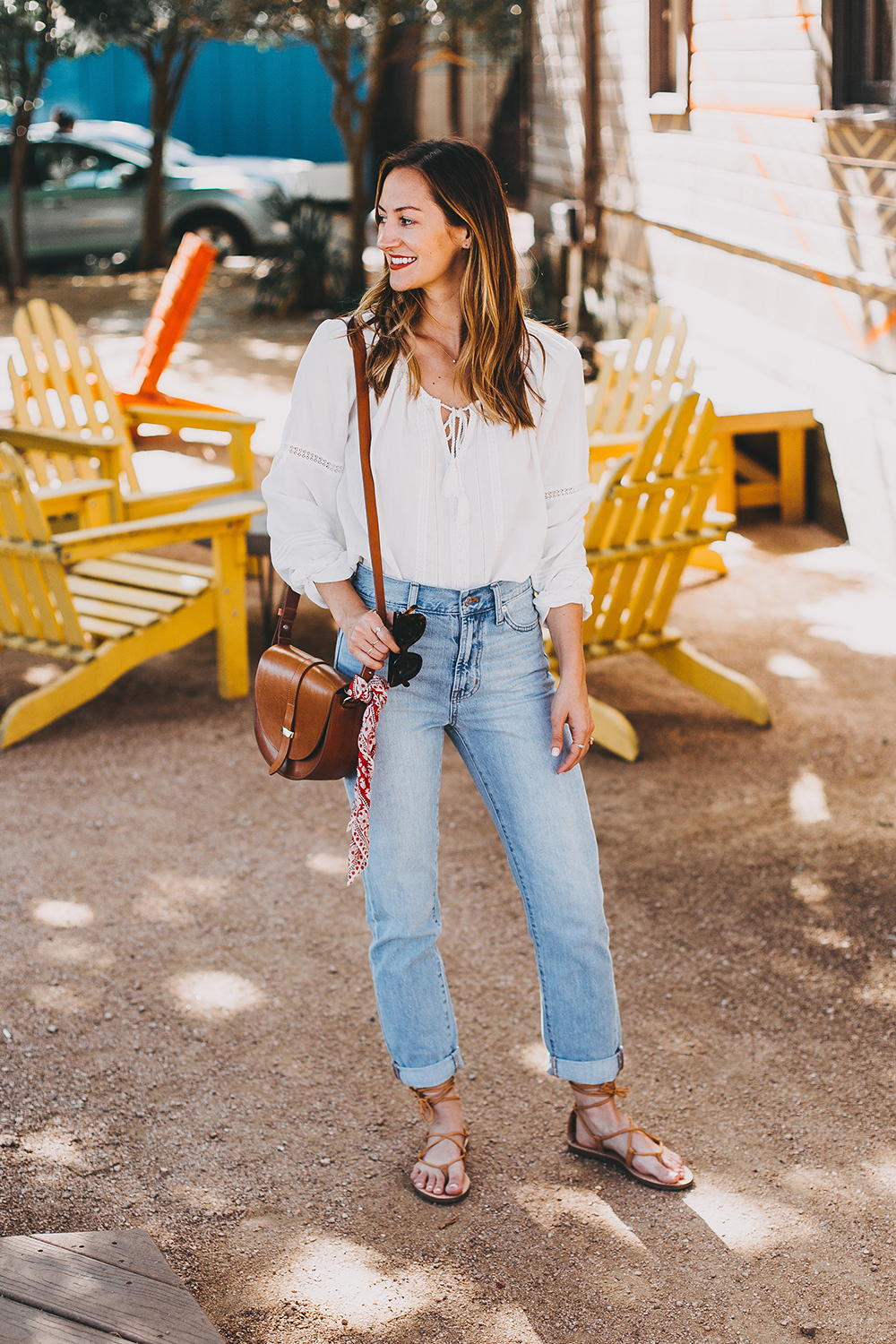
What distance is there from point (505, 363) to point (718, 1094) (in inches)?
67.0

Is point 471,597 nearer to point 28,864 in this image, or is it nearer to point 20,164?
point 28,864

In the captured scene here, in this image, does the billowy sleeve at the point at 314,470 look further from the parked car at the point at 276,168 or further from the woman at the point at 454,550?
the parked car at the point at 276,168

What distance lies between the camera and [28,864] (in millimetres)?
4180

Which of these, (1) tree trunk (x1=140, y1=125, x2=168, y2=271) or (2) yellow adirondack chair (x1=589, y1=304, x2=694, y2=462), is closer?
(2) yellow adirondack chair (x1=589, y1=304, x2=694, y2=462)

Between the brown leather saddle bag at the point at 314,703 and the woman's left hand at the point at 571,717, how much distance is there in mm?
348

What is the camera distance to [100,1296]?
2039mm

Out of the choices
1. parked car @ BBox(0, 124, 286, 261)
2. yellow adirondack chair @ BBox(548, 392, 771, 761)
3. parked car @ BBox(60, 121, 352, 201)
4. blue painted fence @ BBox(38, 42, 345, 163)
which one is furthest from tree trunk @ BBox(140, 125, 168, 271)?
yellow adirondack chair @ BBox(548, 392, 771, 761)

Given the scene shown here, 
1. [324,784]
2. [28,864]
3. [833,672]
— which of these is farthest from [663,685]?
[28,864]

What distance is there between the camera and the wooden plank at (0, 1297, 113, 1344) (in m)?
1.92

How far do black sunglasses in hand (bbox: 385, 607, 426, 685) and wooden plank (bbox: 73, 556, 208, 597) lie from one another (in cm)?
301

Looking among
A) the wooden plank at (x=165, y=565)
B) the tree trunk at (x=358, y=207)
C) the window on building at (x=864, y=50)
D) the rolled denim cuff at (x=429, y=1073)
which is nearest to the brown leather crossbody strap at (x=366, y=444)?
the rolled denim cuff at (x=429, y=1073)

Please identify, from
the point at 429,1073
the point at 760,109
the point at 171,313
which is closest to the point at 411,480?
the point at 429,1073

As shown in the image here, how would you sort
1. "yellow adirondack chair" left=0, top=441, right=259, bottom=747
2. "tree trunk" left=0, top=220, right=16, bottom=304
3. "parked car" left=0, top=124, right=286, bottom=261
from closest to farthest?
1. "yellow adirondack chair" left=0, top=441, right=259, bottom=747
2. "tree trunk" left=0, top=220, right=16, bottom=304
3. "parked car" left=0, top=124, right=286, bottom=261

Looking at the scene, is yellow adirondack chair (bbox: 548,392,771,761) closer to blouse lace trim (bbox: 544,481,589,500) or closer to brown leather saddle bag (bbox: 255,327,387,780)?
blouse lace trim (bbox: 544,481,589,500)
